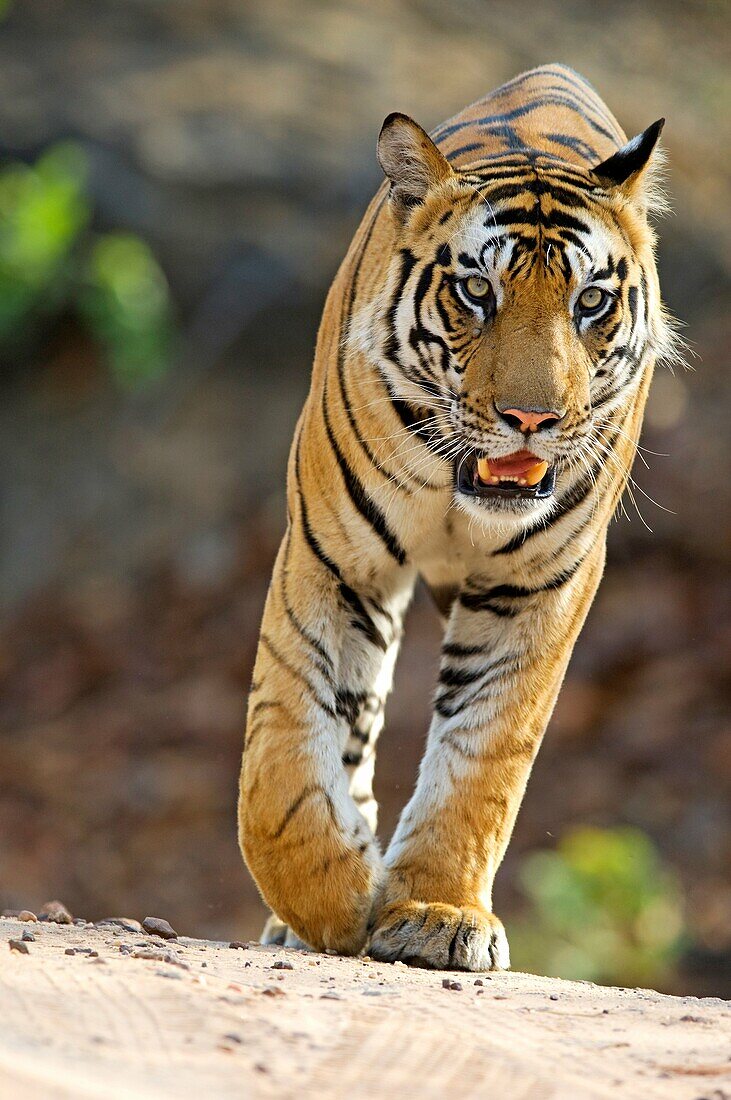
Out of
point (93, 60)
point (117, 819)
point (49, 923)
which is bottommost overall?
point (117, 819)

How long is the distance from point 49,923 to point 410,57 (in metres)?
11.2

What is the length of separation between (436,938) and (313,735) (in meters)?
0.63

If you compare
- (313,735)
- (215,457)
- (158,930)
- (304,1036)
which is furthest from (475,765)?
(215,457)

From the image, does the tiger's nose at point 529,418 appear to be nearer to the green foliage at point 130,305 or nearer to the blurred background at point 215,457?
the blurred background at point 215,457

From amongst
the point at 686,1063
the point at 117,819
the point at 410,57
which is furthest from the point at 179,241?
the point at 686,1063

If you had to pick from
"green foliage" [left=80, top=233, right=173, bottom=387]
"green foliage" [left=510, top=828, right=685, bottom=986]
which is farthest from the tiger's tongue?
"green foliage" [left=80, top=233, right=173, bottom=387]

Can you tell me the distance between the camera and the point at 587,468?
13.6ft

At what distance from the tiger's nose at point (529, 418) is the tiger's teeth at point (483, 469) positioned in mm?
164

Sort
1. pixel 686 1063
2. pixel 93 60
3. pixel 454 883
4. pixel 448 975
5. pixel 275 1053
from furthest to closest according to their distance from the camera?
1. pixel 93 60
2. pixel 454 883
3. pixel 448 975
4. pixel 686 1063
5. pixel 275 1053

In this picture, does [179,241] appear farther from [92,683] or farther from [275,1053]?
[275,1053]

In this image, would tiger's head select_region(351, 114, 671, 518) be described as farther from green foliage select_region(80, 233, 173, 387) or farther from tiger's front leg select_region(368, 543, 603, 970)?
green foliage select_region(80, 233, 173, 387)

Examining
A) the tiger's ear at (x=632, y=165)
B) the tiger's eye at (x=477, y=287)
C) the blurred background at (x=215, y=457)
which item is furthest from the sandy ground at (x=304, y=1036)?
the blurred background at (x=215, y=457)

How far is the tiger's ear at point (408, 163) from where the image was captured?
4.25 m

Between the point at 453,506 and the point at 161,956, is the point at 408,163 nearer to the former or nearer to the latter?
the point at 453,506
